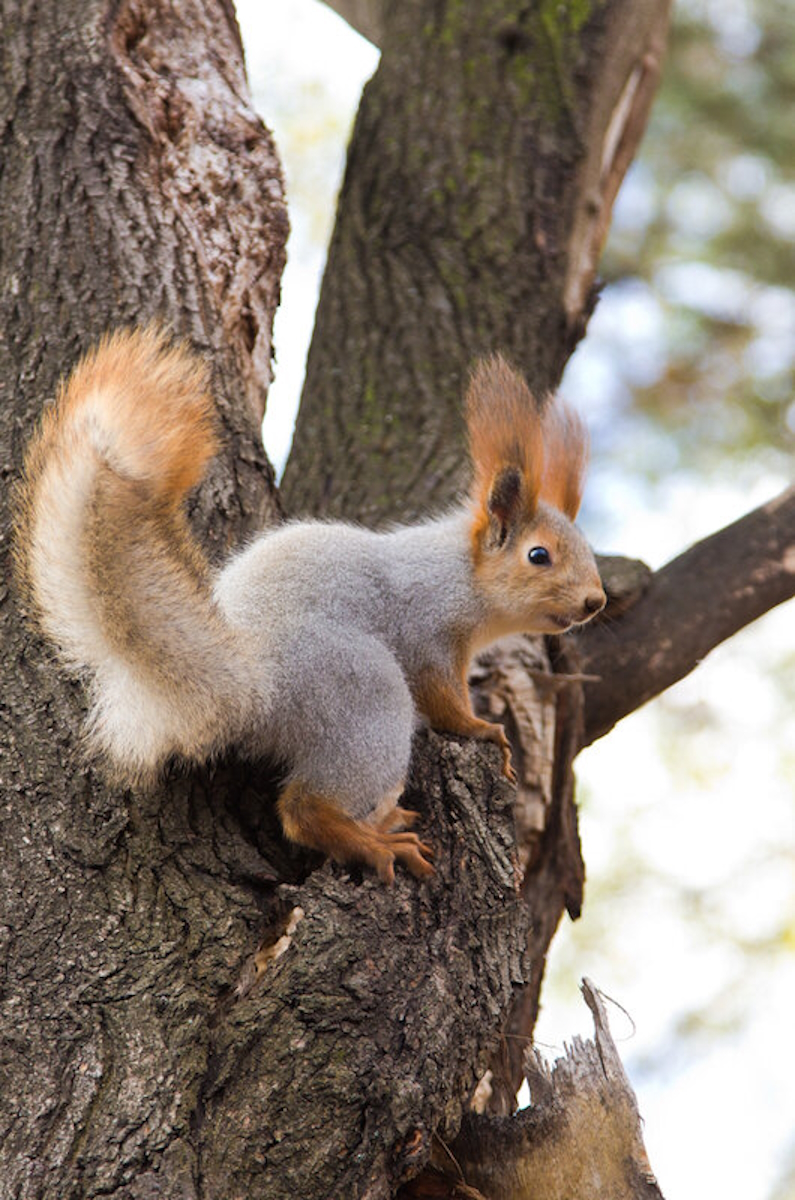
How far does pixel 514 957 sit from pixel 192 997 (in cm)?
46

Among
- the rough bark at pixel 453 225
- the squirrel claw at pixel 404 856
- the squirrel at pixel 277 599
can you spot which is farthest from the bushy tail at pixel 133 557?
the rough bark at pixel 453 225

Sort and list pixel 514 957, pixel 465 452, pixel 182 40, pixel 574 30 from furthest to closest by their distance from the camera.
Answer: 1. pixel 574 30
2. pixel 465 452
3. pixel 182 40
4. pixel 514 957

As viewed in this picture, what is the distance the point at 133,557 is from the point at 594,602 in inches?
41.6

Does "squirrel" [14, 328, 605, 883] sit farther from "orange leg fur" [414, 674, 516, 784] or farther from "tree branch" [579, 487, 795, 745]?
"tree branch" [579, 487, 795, 745]

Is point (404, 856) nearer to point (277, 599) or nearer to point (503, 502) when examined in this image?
point (277, 599)

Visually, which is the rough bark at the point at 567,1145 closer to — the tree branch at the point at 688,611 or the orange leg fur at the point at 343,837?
the orange leg fur at the point at 343,837

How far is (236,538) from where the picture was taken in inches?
87.2

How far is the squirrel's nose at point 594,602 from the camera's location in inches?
93.6

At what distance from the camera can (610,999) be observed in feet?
6.33

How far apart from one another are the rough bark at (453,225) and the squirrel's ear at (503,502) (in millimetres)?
379

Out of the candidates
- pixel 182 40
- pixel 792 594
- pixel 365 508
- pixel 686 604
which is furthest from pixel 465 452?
pixel 182 40

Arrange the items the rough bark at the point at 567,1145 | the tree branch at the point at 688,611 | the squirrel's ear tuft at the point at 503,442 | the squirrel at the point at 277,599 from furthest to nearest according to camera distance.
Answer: the tree branch at the point at 688,611 < the squirrel's ear tuft at the point at 503,442 < the rough bark at the point at 567,1145 < the squirrel at the point at 277,599

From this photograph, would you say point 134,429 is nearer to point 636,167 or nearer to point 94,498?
point 94,498

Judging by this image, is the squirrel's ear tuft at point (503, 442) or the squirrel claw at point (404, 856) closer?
the squirrel claw at point (404, 856)
